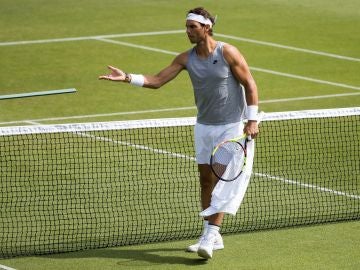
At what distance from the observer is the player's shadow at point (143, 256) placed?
1252 centimetres

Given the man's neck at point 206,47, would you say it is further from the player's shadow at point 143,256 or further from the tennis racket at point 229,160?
the player's shadow at point 143,256

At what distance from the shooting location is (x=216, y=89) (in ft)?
41.3

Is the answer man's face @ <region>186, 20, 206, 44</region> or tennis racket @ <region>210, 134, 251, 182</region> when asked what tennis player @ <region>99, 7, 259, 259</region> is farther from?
tennis racket @ <region>210, 134, 251, 182</region>

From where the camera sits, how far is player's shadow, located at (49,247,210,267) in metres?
12.5

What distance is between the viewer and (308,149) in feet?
57.7

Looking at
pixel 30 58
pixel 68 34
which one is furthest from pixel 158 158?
pixel 68 34

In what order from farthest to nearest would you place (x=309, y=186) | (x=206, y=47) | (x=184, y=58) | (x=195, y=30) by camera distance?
(x=309, y=186), (x=184, y=58), (x=206, y=47), (x=195, y=30)

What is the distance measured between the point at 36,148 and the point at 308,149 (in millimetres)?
4133

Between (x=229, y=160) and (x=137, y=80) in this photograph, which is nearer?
(x=229, y=160)

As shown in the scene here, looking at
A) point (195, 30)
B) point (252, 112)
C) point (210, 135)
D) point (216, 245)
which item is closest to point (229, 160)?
point (210, 135)

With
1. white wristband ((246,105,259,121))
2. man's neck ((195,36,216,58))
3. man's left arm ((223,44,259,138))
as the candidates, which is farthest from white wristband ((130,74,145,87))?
white wristband ((246,105,259,121))

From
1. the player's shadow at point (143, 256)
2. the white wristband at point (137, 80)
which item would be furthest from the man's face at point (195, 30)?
the player's shadow at point (143, 256)

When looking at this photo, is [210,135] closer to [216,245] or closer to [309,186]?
[216,245]

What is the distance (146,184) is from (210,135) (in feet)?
10.0
